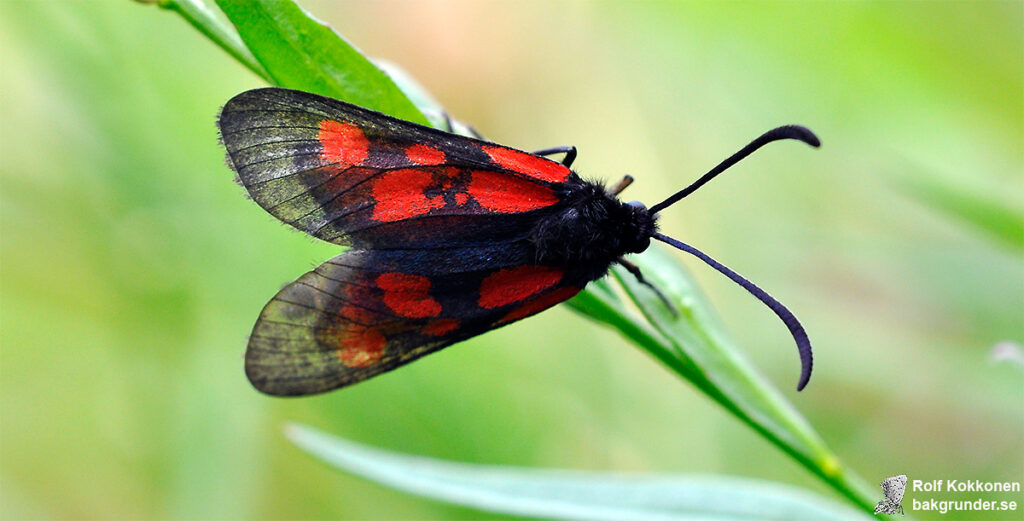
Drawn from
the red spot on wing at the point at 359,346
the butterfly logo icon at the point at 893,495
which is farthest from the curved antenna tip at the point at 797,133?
the red spot on wing at the point at 359,346

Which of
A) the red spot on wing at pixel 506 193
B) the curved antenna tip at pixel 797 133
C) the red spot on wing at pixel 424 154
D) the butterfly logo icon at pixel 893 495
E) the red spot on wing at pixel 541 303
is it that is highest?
the curved antenna tip at pixel 797 133

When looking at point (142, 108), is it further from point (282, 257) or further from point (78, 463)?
point (78, 463)

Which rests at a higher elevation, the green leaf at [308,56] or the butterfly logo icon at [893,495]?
the green leaf at [308,56]

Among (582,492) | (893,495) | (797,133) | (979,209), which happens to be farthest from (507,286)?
(979,209)

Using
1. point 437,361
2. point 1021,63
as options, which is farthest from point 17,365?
point 1021,63

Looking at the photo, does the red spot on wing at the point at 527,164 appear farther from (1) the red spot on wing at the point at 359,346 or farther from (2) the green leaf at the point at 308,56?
(1) the red spot on wing at the point at 359,346

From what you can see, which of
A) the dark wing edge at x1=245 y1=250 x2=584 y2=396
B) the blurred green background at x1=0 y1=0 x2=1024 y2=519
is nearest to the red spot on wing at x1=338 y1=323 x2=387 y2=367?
the dark wing edge at x1=245 y1=250 x2=584 y2=396

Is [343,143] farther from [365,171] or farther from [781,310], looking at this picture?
[781,310]

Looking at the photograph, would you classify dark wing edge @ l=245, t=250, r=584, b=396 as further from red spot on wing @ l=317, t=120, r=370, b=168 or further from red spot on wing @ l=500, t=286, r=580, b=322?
red spot on wing @ l=317, t=120, r=370, b=168
